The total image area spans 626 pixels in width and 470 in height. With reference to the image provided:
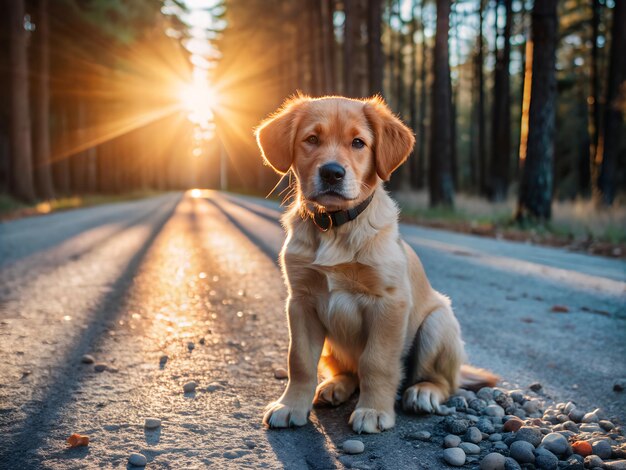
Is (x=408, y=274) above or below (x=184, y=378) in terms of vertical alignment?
above

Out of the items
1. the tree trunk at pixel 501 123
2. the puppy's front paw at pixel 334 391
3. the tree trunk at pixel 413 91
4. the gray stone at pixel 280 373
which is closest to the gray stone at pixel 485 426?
the puppy's front paw at pixel 334 391

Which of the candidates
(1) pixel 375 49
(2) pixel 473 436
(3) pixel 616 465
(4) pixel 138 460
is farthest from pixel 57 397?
(1) pixel 375 49

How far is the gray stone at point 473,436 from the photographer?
99.8 inches

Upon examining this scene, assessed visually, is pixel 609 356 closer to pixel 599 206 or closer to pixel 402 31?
pixel 599 206

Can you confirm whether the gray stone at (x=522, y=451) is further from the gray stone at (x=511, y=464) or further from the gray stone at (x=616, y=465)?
the gray stone at (x=616, y=465)

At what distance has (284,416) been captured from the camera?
273 centimetres

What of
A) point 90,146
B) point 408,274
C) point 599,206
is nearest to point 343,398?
point 408,274

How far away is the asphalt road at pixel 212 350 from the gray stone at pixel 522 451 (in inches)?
12.8

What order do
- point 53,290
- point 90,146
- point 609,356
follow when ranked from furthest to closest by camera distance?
point 90,146, point 53,290, point 609,356

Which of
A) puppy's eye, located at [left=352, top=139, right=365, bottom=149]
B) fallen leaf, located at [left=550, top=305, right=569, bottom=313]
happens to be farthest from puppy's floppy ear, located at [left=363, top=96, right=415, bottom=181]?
fallen leaf, located at [left=550, top=305, right=569, bottom=313]

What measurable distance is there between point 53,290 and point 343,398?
4.00 meters

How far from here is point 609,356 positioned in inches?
150

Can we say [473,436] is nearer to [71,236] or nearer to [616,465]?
[616,465]

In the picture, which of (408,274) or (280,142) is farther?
(280,142)
